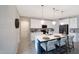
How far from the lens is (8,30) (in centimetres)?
148

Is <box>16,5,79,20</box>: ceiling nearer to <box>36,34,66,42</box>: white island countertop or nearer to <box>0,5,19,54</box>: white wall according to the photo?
<box>0,5,19,54</box>: white wall

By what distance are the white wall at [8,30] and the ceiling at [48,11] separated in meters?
0.15

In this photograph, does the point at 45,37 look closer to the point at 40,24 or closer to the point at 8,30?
the point at 40,24

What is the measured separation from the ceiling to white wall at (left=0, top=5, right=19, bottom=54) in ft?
0.50

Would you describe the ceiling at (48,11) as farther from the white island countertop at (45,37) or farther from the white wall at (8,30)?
the white island countertop at (45,37)

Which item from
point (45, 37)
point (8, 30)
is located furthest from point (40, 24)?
point (8, 30)

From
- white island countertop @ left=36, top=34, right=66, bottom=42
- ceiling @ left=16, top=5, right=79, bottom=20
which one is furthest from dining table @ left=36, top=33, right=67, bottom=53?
ceiling @ left=16, top=5, right=79, bottom=20

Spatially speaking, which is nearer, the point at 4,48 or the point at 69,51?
the point at 4,48

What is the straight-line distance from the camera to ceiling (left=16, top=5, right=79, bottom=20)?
152 centimetres

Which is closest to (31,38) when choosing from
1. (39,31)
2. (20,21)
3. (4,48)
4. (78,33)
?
(39,31)

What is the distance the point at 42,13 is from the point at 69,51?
2.62ft

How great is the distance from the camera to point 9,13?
151 centimetres
